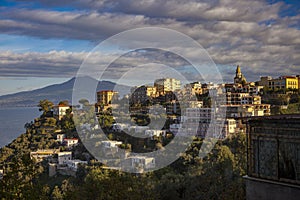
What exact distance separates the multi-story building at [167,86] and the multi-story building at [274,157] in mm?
21489

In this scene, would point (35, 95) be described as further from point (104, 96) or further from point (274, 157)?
point (274, 157)

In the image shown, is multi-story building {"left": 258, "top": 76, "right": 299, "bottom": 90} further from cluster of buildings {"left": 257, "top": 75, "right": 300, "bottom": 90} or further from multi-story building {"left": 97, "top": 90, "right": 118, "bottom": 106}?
multi-story building {"left": 97, "top": 90, "right": 118, "bottom": 106}

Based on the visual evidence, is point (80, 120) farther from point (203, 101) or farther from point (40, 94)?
point (40, 94)

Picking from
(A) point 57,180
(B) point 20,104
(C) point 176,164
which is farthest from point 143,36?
(B) point 20,104

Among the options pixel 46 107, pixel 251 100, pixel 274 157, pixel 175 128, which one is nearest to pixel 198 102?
pixel 175 128

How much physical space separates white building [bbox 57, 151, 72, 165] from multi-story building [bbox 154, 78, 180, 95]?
806 centimetres

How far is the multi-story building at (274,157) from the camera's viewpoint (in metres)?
3.95

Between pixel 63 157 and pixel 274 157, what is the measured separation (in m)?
17.8

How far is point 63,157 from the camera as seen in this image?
20.7 m

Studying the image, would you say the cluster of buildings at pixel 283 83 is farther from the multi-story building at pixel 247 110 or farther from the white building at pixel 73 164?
the white building at pixel 73 164

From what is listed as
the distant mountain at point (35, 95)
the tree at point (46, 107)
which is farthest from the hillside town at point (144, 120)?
the distant mountain at point (35, 95)

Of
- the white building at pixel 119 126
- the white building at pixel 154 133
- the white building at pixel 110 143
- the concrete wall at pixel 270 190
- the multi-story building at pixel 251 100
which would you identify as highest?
the multi-story building at pixel 251 100

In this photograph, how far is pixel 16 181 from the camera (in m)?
5.19

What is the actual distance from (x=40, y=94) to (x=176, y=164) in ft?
112
